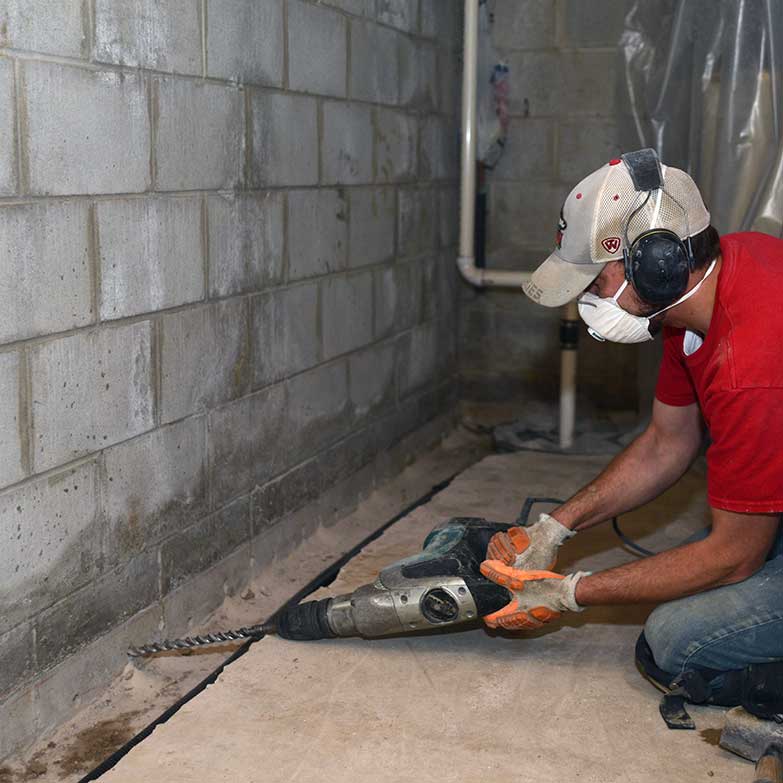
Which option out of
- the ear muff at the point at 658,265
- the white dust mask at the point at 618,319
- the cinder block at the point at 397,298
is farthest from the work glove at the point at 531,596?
the cinder block at the point at 397,298

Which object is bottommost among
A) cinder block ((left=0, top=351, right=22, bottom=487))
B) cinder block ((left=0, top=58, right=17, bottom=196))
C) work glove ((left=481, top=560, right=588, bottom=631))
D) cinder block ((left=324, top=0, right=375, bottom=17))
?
work glove ((left=481, top=560, right=588, bottom=631))

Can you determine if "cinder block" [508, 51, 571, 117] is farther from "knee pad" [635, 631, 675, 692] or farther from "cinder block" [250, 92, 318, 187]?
"knee pad" [635, 631, 675, 692]

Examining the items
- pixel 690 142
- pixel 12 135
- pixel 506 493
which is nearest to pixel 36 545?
pixel 12 135

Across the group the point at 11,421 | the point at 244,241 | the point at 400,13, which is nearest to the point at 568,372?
the point at 400,13

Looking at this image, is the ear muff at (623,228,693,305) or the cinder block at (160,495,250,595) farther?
the cinder block at (160,495,250,595)

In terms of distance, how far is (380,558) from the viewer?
10.0 feet

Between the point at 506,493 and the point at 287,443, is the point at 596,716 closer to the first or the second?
the point at 287,443

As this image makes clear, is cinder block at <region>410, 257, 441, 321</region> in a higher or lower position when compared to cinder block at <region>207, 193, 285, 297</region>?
lower

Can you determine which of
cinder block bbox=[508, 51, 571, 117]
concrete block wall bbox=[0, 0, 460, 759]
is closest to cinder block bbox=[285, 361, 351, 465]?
concrete block wall bbox=[0, 0, 460, 759]

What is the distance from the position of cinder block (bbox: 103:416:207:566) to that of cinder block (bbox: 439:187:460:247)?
191cm

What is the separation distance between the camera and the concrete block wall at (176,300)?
6.70ft

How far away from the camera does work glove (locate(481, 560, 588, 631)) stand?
7.06 feet

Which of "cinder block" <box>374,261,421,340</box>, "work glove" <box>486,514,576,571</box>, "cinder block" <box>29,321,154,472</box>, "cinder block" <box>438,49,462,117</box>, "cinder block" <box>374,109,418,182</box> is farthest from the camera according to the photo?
"cinder block" <box>438,49,462,117</box>

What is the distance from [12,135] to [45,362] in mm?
407
